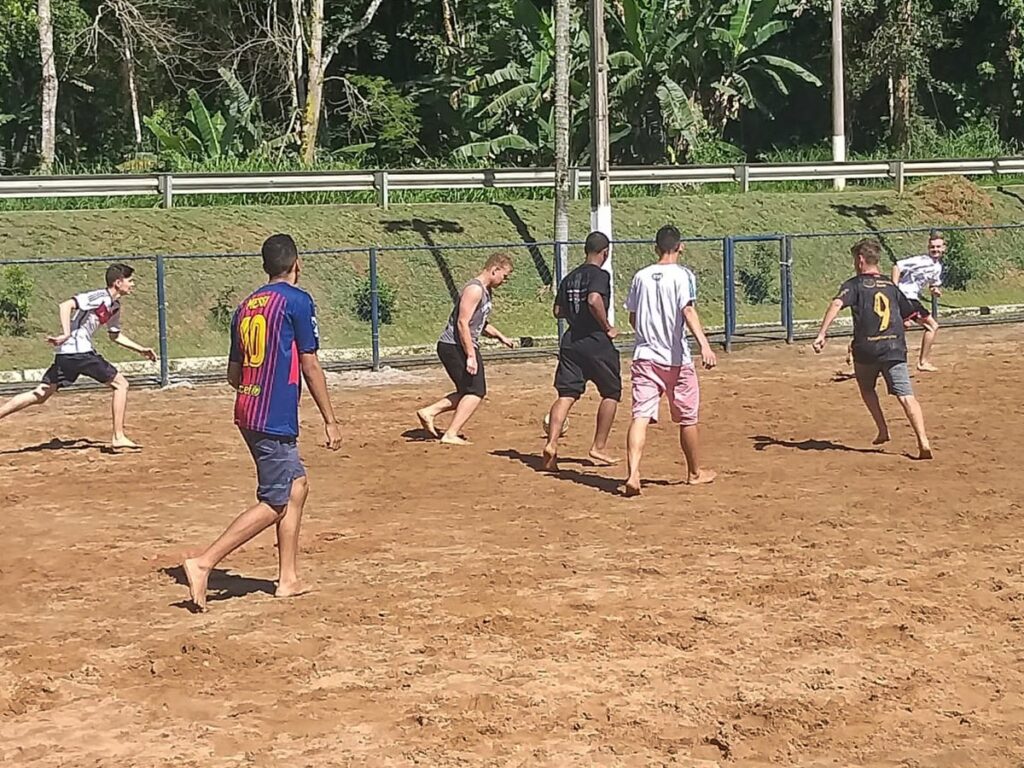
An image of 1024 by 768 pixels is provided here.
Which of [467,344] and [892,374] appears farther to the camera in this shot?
[467,344]

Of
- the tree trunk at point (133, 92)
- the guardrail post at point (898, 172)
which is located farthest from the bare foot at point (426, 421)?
the tree trunk at point (133, 92)

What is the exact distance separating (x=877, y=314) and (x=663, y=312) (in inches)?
88.8

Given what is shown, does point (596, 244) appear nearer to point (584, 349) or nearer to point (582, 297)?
point (582, 297)

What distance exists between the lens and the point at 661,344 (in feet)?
31.3

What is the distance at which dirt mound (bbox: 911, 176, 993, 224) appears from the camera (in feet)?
98.1

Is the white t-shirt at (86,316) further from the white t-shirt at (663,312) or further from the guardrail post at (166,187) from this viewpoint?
the guardrail post at (166,187)

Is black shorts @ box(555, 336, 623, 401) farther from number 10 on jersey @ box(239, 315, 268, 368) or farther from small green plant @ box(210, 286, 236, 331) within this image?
small green plant @ box(210, 286, 236, 331)

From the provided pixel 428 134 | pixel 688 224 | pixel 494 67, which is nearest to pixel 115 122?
pixel 428 134

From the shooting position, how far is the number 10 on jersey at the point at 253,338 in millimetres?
6875

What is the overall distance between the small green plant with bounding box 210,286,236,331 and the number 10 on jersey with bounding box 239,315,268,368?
14.6m

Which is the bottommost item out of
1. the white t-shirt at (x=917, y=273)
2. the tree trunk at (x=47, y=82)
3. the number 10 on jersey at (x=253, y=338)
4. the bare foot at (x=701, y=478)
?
the bare foot at (x=701, y=478)

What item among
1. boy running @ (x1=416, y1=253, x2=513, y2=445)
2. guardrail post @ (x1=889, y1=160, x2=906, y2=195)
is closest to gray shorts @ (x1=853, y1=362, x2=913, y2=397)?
boy running @ (x1=416, y1=253, x2=513, y2=445)

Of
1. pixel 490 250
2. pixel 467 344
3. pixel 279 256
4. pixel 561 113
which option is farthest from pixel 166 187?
pixel 279 256

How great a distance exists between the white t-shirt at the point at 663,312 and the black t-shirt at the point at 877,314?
1.88 metres
